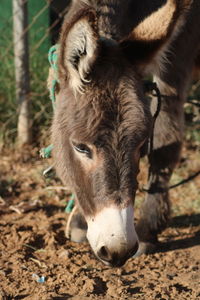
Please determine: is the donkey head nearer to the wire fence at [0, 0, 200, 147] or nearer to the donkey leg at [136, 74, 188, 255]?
the donkey leg at [136, 74, 188, 255]

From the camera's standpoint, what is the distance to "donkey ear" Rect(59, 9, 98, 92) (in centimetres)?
197

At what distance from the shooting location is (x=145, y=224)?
3.15 m

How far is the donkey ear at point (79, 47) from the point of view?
1966 mm

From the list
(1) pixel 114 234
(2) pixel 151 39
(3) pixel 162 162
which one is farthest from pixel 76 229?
(2) pixel 151 39

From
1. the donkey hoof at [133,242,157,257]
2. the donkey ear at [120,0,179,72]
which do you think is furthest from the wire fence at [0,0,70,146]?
the donkey ear at [120,0,179,72]

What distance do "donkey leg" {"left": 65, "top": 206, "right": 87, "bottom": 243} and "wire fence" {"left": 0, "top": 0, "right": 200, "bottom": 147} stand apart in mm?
1349

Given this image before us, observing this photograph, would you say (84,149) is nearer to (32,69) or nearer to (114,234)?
(114,234)

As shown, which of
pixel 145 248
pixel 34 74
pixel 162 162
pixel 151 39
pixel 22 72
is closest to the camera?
pixel 151 39

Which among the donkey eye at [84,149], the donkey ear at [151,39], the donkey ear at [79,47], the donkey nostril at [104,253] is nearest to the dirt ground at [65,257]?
the donkey nostril at [104,253]

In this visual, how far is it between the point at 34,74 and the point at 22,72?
0.37 m

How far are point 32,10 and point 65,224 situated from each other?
265cm

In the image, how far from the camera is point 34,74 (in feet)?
15.4

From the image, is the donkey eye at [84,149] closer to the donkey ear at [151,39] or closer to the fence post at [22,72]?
the donkey ear at [151,39]

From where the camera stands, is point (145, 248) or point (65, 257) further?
point (145, 248)
